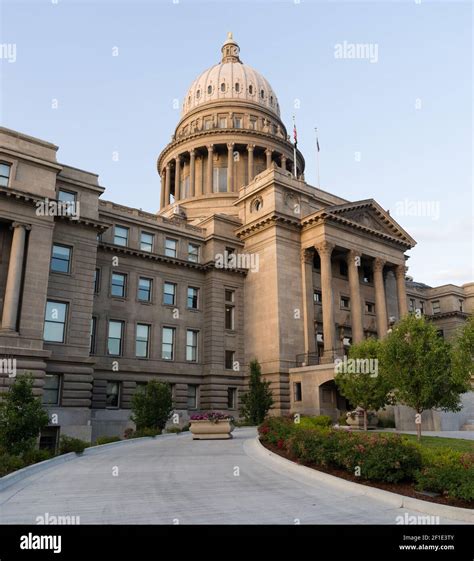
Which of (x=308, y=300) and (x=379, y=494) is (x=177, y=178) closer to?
(x=308, y=300)

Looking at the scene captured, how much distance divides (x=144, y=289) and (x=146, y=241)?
426cm

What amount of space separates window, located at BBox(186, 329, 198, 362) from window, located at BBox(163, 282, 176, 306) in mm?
2951

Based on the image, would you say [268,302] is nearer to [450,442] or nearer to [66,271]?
[66,271]

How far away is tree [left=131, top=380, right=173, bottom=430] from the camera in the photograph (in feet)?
95.8

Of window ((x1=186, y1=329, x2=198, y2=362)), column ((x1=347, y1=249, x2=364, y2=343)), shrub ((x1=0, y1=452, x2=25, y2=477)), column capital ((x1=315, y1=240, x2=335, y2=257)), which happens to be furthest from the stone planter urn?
column capital ((x1=315, y1=240, x2=335, y2=257))

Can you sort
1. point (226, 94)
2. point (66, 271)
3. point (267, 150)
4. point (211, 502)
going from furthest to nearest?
point (226, 94) → point (267, 150) → point (66, 271) → point (211, 502)

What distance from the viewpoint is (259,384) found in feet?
A: 116

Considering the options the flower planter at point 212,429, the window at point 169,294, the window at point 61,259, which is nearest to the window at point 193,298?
the window at point 169,294

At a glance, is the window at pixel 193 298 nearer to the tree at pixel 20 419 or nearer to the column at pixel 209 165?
the column at pixel 209 165

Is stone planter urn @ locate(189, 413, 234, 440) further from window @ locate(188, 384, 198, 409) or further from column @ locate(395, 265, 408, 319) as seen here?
column @ locate(395, 265, 408, 319)

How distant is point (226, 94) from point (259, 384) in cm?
Answer: 4912

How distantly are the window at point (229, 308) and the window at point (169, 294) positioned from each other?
16.0ft

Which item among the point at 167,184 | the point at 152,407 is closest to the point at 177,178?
the point at 167,184
